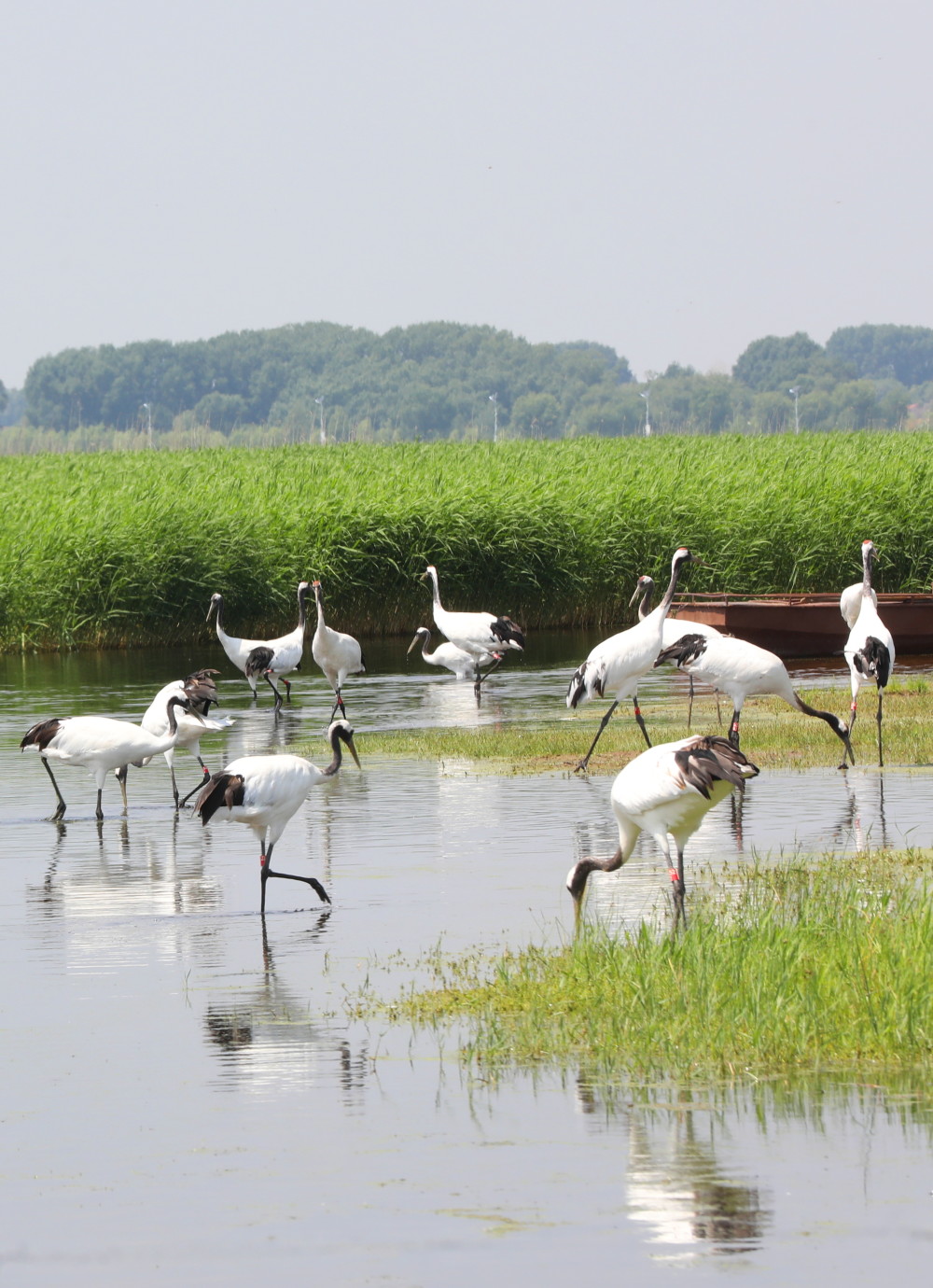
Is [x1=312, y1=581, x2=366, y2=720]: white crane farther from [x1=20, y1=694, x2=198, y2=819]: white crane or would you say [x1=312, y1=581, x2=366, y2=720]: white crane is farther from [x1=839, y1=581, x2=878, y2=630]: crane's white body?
[x1=20, y1=694, x2=198, y2=819]: white crane

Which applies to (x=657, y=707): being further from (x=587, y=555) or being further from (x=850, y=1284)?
(x=850, y=1284)

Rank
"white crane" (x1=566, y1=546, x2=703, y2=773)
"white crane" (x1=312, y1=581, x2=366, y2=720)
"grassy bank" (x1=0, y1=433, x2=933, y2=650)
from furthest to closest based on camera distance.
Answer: "grassy bank" (x1=0, y1=433, x2=933, y2=650) → "white crane" (x1=312, y1=581, x2=366, y2=720) → "white crane" (x1=566, y1=546, x2=703, y2=773)

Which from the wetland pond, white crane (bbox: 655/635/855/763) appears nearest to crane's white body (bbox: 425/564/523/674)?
white crane (bbox: 655/635/855/763)

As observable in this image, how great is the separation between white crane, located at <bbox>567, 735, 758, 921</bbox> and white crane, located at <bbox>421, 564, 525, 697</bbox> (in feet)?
48.2

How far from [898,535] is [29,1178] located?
3206 centimetres

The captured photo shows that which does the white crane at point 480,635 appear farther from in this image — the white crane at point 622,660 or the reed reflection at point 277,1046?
the reed reflection at point 277,1046

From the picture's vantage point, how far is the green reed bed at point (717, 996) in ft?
23.8

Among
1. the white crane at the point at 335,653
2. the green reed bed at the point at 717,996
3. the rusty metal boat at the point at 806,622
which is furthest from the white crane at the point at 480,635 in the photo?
the green reed bed at the point at 717,996

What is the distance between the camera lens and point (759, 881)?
10.7 m

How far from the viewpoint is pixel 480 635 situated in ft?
83.0

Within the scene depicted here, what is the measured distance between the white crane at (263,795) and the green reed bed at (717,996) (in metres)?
2.02

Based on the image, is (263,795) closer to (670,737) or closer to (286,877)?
(286,877)

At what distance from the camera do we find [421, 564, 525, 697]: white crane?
25062 millimetres

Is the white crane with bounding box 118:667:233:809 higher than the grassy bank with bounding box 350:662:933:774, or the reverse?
the white crane with bounding box 118:667:233:809
